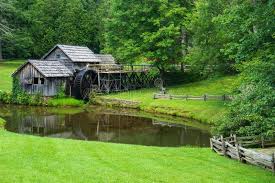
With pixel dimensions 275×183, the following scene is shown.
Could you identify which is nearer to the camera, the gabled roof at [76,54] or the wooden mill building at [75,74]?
the wooden mill building at [75,74]

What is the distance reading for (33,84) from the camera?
4728 centimetres

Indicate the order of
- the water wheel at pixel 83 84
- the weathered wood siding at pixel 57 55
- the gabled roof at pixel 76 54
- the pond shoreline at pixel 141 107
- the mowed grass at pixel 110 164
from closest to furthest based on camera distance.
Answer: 1. the mowed grass at pixel 110 164
2. the pond shoreline at pixel 141 107
3. the water wheel at pixel 83 84
4. the gabled roof at pixel 76 54
5. the weathered wood siding at pixel 57 55

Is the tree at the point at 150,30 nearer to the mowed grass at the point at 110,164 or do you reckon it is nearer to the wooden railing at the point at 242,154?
the wooden railing at the point at 242,154

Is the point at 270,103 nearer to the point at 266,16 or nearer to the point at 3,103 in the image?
the point at 266,16

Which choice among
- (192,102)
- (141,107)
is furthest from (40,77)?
(192,102)

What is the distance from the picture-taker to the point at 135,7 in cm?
5041

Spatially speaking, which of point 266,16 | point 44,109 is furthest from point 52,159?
point 44,109

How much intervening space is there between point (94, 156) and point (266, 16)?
31.4 feet

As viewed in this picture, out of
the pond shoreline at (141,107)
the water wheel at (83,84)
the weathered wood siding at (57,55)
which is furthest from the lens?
the weathered wood siding at (57,55)

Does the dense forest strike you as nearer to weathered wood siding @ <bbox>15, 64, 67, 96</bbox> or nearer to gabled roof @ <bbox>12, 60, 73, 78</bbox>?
gabled roof @ <bbox>12, 60, 73, 78</bbox>

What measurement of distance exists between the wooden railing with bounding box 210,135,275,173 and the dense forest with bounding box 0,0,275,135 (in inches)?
37.5

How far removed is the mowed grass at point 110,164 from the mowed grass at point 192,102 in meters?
13.2

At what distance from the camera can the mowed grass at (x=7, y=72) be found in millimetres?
52638

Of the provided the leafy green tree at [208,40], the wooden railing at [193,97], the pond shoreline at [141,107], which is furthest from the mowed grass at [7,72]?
the leafy green tree at [208,40]
